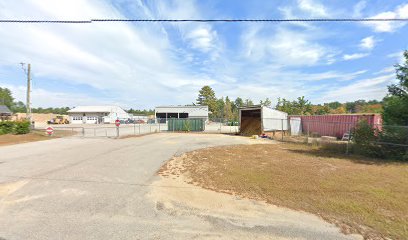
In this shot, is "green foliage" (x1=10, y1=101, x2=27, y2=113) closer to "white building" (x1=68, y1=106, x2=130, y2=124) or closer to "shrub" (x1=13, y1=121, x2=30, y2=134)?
"white building" (x1=68, y1=106, x2=130, y2=124)

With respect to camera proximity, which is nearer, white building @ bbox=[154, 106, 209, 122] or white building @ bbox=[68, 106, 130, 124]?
white building @ bbox=[154, 106, 209, 122]

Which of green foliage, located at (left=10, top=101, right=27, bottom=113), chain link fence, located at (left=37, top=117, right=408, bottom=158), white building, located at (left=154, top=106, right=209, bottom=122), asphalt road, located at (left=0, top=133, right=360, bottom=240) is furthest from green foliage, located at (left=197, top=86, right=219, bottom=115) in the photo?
green foliage, located at (left=10, top=101, right=27, bottom=113)

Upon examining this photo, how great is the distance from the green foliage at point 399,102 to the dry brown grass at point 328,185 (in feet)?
13.6

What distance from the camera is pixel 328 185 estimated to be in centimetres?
603

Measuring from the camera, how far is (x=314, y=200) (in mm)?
4977

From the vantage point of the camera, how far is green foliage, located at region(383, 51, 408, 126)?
37.6 feet

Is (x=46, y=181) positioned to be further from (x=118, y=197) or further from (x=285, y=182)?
(x=285, y=182)

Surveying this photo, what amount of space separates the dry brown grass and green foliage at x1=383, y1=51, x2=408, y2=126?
4.16 m

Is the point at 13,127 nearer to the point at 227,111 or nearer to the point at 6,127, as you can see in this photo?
the point at 6,127

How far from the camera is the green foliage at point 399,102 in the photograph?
11.5 m

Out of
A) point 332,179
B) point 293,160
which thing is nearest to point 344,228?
point 332,179

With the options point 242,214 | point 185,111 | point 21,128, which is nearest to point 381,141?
point 242,214

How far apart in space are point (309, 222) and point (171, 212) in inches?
107

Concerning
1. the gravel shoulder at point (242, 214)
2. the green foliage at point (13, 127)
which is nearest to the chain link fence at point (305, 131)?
the green foliage at point (13, 127)
